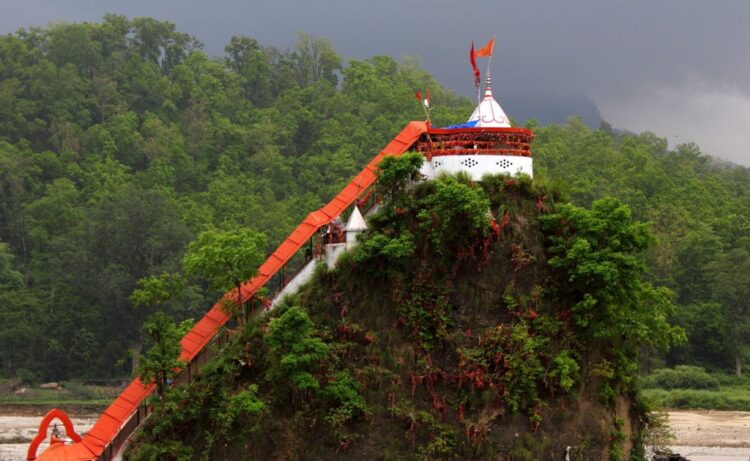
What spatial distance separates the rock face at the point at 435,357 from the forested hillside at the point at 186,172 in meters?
21.5

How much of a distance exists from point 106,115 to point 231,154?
11254 millimetres

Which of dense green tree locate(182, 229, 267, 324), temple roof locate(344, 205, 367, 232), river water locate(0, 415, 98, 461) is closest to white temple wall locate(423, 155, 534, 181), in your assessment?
temple roof locate(344, 205, 367, 232)

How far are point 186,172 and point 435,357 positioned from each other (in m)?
51.0

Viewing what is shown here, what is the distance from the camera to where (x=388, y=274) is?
21.7m

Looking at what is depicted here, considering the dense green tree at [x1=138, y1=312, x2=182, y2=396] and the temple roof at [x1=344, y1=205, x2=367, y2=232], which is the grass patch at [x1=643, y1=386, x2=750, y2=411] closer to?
the temple roof at [x1=344, y1=205, x2=367, y2=232]

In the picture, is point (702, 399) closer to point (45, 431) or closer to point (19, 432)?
point (19, 432)

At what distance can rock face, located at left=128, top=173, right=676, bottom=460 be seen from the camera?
2044 cm

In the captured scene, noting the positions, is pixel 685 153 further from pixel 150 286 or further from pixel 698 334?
pixel 150 286

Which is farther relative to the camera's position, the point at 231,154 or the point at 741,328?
the point at 231,154

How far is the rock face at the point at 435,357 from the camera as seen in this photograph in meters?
20.4

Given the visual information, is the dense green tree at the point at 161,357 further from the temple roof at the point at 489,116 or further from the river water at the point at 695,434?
the river water at the point at 695,434

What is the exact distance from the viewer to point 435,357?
2105 cm

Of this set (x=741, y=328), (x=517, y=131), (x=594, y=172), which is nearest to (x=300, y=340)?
(x=517, y=131)

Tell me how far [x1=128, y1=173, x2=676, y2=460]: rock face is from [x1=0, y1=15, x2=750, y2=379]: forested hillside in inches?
846
